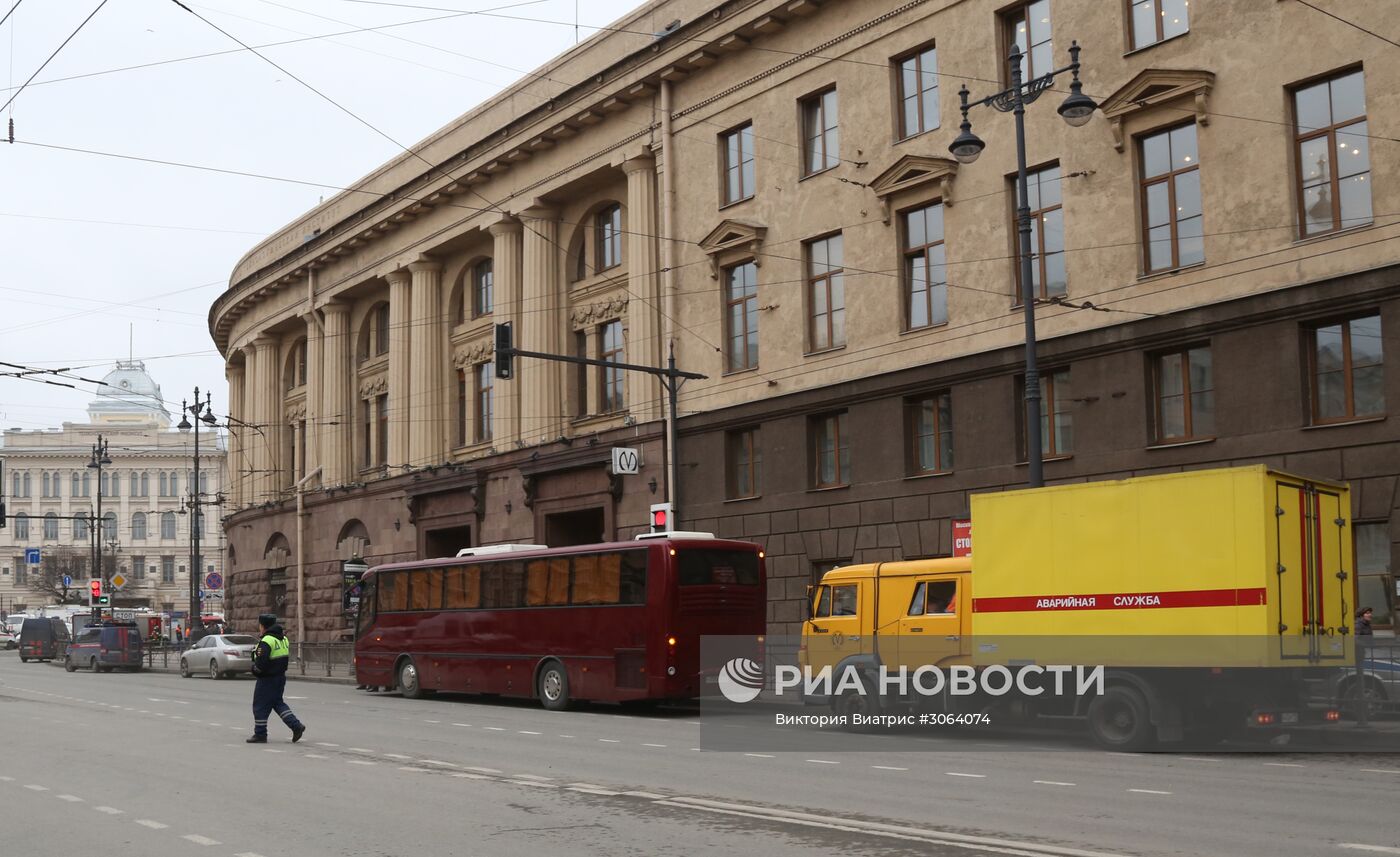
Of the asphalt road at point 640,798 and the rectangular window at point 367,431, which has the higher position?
the rectangular window at point 367,431

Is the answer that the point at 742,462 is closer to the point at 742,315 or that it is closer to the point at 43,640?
the point at 742,315

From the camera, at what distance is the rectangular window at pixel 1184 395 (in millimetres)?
25188

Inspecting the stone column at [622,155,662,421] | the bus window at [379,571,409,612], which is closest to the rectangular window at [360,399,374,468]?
the stone column at [622,155,662,421]

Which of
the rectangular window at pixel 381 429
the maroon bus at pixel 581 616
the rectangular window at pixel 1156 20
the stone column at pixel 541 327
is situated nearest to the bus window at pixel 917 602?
the maroon bus at pixel 581 616

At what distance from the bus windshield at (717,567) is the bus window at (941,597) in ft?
17.4

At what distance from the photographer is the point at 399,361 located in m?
50.3

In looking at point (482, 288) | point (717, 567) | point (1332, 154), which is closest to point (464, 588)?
point (717, 567)

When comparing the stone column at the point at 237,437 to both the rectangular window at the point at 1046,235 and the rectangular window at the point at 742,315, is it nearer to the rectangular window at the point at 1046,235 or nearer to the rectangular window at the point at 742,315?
the rectangular window at the point at 742,315

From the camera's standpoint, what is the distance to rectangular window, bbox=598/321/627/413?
132 ft

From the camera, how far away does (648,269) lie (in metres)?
37.8

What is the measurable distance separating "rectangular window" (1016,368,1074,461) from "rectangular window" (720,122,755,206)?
32.8 feet

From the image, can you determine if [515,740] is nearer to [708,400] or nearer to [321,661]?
[708,400]

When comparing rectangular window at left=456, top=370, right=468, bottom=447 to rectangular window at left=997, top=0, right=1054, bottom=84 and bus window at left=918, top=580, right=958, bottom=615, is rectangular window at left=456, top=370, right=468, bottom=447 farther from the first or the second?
bus window at left=918, top=580, right=958, bottom=615

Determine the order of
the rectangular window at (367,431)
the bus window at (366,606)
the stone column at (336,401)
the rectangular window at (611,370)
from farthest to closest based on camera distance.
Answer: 1. the stone column at (336,401)
2. the rectangular window at (367,431)
3. the rectangular window at (611,370)
4. the bus window at (366,606)
